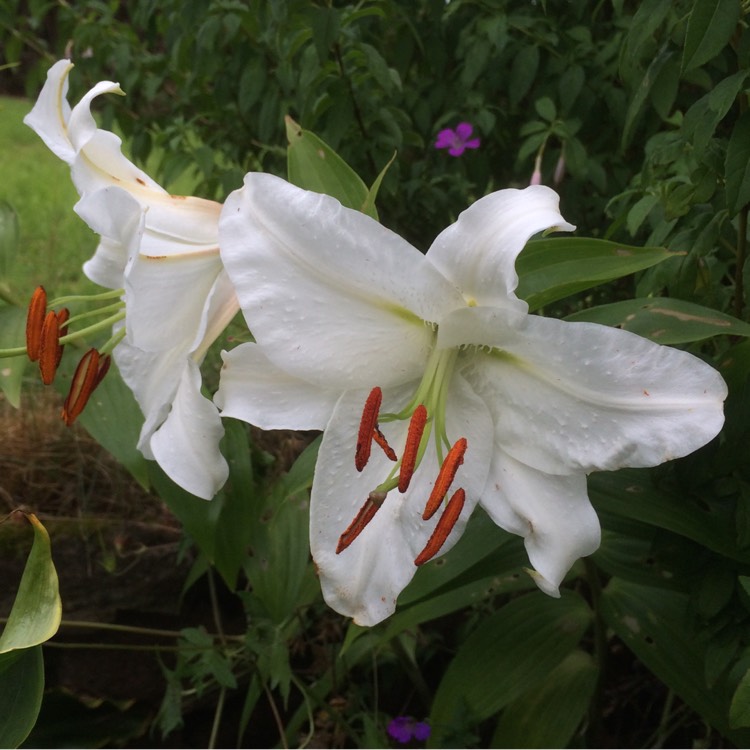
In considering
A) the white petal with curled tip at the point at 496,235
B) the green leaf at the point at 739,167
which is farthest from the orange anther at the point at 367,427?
the green leaf at the point at 739,167

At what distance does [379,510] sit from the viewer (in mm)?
692

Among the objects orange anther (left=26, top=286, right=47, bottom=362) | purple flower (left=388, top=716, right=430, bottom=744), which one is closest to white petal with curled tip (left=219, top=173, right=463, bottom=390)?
orange anther (left=26, top=286, right=47, bottom=362)

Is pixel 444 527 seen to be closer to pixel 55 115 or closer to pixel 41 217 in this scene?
pixel 55 115

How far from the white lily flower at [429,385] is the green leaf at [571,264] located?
0.10 meters

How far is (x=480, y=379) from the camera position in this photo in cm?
71

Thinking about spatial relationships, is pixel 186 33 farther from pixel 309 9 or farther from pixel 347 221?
pixel 347 221

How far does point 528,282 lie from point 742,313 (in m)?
0.34

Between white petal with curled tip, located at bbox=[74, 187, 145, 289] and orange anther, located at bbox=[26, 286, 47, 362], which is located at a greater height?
white petal with curled tip, located at bbox=[74, 187, 145, 289]

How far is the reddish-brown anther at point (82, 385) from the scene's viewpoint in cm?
74

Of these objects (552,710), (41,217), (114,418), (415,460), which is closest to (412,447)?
(415,460)

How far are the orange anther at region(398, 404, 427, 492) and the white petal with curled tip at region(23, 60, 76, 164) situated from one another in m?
0.37

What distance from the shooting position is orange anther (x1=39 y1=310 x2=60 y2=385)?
2.37 feet

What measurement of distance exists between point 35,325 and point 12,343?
0.33 metres

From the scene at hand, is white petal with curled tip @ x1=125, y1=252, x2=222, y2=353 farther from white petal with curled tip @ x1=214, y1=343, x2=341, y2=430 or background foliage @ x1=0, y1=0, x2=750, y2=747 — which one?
background foliage @ x1=0, y1=0, x2=750, y2=747
